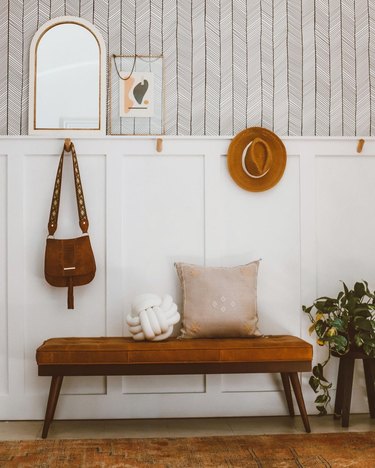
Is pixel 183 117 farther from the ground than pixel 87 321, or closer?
farther from the ground

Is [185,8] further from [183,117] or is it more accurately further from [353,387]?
[353,387]

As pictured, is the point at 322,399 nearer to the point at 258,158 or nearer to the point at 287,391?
the point at 287,391

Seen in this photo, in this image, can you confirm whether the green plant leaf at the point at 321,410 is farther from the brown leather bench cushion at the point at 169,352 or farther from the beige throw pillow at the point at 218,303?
the beige throw pillow at the point at 218,303

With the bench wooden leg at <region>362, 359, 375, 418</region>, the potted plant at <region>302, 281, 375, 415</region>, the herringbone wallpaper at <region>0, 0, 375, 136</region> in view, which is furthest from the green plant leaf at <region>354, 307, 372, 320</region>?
the herringbone wallpaper at <region>0, 0, 375, 136</region>

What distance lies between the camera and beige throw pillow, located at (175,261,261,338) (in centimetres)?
341

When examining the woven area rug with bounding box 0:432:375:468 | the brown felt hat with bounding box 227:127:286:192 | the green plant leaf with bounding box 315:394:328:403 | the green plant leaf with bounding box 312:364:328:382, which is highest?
the brown felt hat with bounding box 227:127:286:192

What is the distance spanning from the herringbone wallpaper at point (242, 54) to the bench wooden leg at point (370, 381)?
1.49m

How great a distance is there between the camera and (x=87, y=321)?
3674 millimetres

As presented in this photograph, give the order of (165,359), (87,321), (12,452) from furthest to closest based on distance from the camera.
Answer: (87,321) < (165,359) < (12,452)

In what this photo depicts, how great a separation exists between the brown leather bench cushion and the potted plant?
0.74 ft

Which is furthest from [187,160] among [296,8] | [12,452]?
[12,452]

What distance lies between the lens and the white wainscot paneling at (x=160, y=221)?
3.71 m

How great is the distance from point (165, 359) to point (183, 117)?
156 cm

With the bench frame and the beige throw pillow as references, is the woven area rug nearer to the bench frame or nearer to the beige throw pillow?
the bench frame
